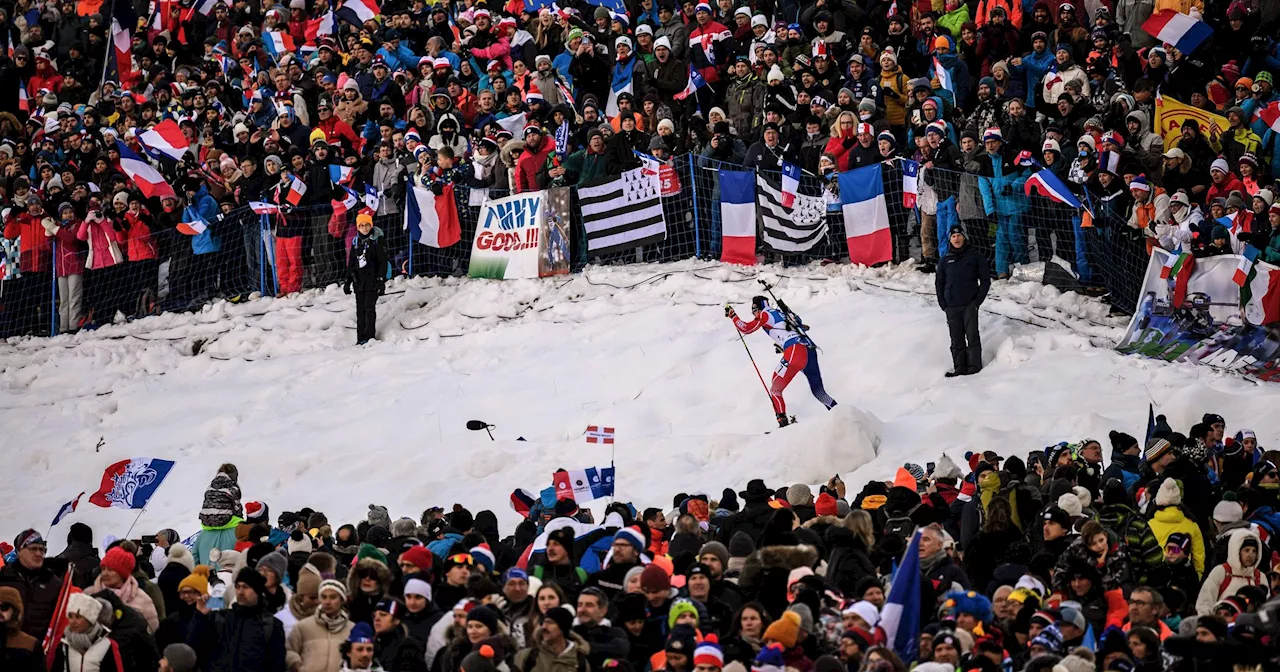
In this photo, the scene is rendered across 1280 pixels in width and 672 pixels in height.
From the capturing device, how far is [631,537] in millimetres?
10711

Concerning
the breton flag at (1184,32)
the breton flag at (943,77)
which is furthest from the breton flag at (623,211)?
the breton flag at (1184,32)

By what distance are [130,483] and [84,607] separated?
19.4ft

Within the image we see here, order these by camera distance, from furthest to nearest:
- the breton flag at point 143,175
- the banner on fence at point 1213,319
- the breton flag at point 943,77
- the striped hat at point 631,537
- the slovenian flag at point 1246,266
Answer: the breton flag at point 143,175, the breton flag at point 943,77, the slovenian flag at point 1246,266, the banner on fence at point 1213,319, the striped hat at point 631,537

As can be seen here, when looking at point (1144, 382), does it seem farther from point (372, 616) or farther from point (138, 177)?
point (138, 177)

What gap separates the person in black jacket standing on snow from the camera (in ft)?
58.1

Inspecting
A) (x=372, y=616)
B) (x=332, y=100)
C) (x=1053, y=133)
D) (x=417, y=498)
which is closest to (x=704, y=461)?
(x=417, y=498)

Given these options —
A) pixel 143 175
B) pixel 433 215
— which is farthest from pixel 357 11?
pixel 433 215

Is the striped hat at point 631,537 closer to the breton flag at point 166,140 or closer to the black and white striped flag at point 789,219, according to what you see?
the black and white striped flag at point 789,219

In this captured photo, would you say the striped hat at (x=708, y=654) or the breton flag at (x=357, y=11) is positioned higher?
the breton flag at (x=357, y=11)

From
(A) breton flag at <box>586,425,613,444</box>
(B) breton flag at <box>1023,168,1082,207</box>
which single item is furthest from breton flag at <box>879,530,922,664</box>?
(B) breton flag at <box>1023,168,1082,207</box>

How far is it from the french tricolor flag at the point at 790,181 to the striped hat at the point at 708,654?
1202cm

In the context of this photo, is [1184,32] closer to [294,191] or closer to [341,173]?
[341,173]

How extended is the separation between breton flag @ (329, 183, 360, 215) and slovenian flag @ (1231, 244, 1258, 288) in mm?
10396

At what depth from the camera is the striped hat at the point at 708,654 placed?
838cm
